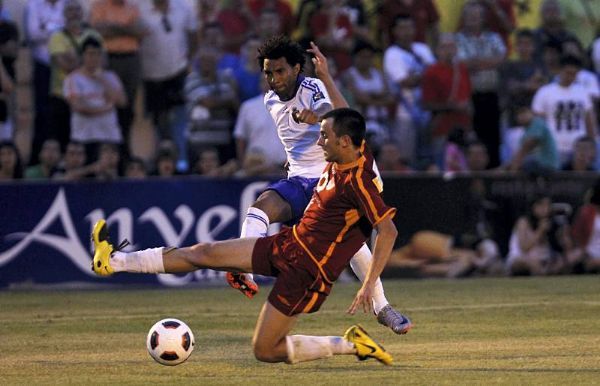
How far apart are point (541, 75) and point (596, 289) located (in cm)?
477

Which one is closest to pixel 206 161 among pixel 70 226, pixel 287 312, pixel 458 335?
pixel 70 226

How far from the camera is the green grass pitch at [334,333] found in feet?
→ 30.0

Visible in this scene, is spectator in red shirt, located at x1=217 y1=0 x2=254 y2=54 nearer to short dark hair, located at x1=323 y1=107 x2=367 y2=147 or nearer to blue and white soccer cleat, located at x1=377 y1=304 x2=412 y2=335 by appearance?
blue and white soccer cleat, located at x1=377 y1=304 x2=412 y2=335

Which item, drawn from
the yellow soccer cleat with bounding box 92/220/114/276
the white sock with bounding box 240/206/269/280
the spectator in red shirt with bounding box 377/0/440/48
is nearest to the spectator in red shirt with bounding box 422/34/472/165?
the spectator in red shirt with bounding box 377/0/440/48

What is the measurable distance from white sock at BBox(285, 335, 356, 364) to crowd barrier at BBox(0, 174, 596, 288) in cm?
721

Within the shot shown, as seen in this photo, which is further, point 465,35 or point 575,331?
point 465,35

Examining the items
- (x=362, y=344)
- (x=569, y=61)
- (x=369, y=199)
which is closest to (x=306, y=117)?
(x=369, y=199)

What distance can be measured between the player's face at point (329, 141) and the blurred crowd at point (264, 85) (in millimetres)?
7653

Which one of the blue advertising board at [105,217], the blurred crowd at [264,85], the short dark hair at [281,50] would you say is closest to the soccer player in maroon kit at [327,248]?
the short dark hair at [281,50]

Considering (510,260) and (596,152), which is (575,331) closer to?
(510,260)

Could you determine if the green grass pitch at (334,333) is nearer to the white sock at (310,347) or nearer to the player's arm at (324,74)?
the white sock at (310,347)

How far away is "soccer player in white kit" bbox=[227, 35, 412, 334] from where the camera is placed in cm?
1025

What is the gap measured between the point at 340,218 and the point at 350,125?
63cm

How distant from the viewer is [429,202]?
16750 mm
